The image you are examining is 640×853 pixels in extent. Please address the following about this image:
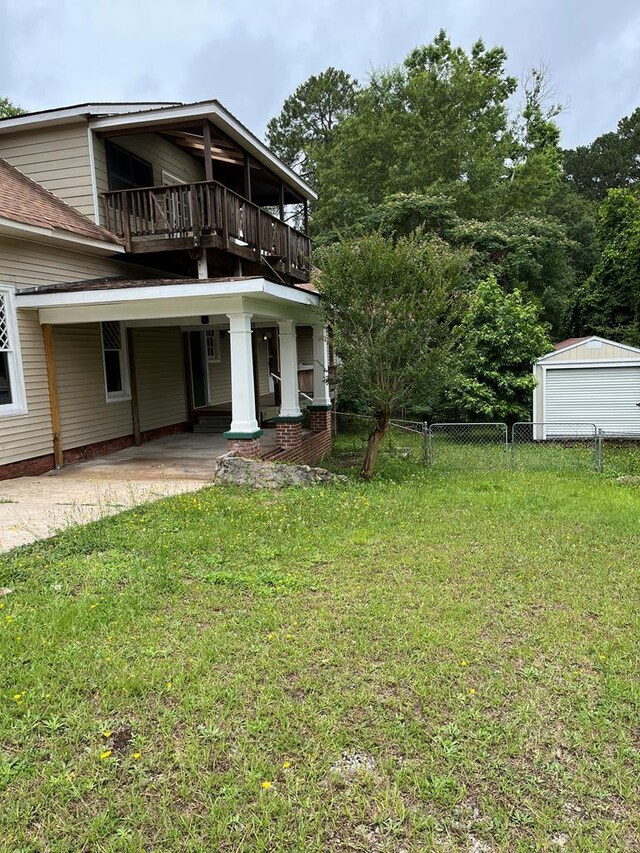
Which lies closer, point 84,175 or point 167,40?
point 84,175

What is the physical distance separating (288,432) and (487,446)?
5.64m

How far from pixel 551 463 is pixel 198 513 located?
25.9 feet

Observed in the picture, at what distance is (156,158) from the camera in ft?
39.4

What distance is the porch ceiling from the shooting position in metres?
7.98

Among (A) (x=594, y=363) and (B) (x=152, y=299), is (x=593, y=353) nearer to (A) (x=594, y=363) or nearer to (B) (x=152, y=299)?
(A) (x=594, y=363)

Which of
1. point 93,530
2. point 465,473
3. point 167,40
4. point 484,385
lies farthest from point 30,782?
point 167,40

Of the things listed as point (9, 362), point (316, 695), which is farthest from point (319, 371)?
point (316, 695)

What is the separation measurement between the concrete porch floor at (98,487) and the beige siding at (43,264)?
9.67 ft

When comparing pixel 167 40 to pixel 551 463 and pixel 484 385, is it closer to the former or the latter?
pixel 484 385

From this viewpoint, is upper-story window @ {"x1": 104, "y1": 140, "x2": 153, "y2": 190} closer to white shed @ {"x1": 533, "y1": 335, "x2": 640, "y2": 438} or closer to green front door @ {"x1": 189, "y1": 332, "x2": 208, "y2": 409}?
green front door @ {"x1": 189, "y1": 332, "x2": 208, "y2": 409}

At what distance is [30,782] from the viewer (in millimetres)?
2381

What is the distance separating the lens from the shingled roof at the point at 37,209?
802 centimetres

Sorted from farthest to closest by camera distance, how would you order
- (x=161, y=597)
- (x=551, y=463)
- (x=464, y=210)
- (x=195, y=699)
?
(x=464, y=210), (x=551, y=463), (x=161, y=597), (x=195, y=699)

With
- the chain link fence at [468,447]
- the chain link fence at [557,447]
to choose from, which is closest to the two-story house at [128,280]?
the chain link fence at [468,447]
